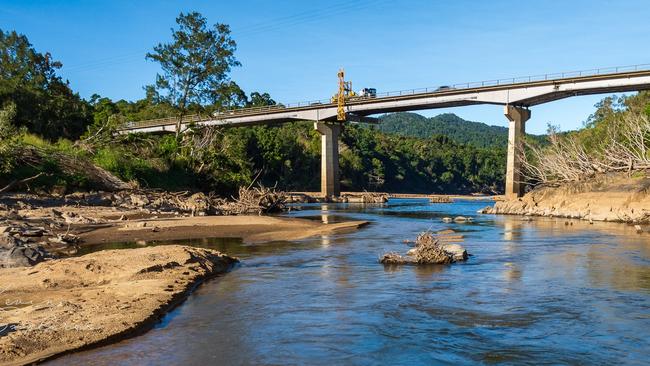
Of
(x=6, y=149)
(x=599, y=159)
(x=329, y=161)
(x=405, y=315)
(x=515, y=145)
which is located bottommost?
(x=405, y=315)

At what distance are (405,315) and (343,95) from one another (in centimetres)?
6739

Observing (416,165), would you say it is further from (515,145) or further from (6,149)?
(6,149)

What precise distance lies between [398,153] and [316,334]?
129976 millimetres

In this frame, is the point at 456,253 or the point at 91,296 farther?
the point at 456,253

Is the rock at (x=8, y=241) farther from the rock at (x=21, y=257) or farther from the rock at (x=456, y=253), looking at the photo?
the rock at (x=456, y=253)

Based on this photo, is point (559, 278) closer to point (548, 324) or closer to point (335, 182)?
point (548, 324)

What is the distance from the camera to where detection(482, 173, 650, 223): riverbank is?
34.0m

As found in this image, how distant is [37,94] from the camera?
53938 millimetres

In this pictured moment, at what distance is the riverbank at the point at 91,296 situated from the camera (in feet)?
26.2

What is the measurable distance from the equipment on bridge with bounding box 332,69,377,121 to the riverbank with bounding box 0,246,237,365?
199ft

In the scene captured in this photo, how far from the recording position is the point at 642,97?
3228 inches

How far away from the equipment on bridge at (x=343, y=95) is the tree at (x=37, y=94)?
3062cm

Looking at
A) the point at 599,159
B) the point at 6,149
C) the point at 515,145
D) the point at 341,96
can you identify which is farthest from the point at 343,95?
the point at 6,149

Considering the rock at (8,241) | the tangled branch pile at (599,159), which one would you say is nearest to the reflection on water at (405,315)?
the rock at (8,241)
